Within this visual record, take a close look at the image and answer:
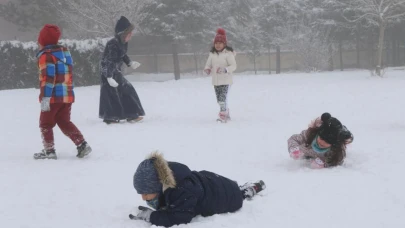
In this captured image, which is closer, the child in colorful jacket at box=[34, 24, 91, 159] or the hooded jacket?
the hooded jacket

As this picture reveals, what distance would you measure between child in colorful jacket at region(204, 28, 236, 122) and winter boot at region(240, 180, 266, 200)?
5170 millimetres

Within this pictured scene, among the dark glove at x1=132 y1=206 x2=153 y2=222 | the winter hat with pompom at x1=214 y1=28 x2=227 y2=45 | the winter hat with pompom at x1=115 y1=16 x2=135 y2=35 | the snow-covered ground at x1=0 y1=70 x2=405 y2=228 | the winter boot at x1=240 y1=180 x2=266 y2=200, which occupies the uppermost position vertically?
the winter hat with pompom at x1=115 y1=16 x2=135 y2=35

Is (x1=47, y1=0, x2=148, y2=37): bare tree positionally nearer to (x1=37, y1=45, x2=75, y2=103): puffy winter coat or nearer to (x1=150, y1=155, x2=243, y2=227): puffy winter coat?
(x1=37, y1=45, x2=75, y2=103): puffy winter coat

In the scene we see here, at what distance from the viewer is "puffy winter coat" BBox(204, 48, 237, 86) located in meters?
9.61

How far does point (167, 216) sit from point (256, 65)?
43799 mm

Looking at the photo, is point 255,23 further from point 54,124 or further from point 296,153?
point 296,153

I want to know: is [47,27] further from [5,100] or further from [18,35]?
[18,35]

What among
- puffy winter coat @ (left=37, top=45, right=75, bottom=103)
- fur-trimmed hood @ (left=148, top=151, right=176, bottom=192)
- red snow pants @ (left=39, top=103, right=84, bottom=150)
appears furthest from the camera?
red snow pants @ (left=39, top=103, right=84, bottom=150)

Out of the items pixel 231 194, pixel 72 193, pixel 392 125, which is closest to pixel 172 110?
pixel 392 125

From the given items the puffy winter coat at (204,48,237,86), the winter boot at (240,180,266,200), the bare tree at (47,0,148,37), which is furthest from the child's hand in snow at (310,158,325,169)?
the bare tree at (47,0,148,37)

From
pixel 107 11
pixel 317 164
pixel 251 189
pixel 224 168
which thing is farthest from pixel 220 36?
pixel 107 11

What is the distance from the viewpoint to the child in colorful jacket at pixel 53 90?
236 inches

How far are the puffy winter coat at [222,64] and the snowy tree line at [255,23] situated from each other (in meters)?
18.6

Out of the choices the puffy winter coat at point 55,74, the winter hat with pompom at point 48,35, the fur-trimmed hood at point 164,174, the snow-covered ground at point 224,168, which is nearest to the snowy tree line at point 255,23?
the snow-covered ground at point 224,168
